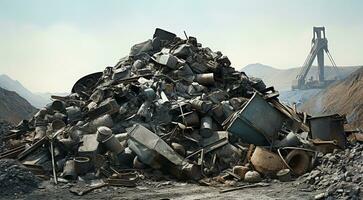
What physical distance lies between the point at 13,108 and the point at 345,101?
25.8m

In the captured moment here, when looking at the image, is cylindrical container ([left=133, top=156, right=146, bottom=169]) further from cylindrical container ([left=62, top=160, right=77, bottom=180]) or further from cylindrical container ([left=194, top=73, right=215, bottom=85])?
cylindrical container ([left=194, top=73, right=215, bottom=85])

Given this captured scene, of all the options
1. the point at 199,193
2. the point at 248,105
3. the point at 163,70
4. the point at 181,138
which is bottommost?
the point at 199,193

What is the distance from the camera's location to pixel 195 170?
8.98 meters

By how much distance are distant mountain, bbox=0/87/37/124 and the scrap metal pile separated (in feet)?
60.7

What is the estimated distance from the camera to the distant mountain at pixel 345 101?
24.1 m

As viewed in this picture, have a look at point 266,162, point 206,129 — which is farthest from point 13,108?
point 266,162

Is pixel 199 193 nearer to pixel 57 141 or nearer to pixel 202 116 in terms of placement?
pixel 202 116

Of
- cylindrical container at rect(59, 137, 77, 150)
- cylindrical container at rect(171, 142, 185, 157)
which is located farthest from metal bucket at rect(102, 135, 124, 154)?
cylindrical container at rect(171, 142, 185, 157)

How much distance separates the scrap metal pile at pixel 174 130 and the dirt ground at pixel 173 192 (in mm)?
389

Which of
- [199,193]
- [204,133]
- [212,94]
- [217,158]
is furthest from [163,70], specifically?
[199,193]

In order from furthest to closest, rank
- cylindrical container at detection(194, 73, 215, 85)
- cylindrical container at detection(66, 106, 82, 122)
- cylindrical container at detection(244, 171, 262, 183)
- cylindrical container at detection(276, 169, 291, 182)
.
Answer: cylindrical container at detection(194, 73, 215, 85) → cylindrical container at detection(66, 106, 82, 122) → cylindrical container at detection(276, 169, 291, 182) → cylindrical container at detection(244, 171, 262, 183)

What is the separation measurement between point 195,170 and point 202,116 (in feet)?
→ 7.59

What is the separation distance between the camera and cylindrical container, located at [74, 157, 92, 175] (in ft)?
29.8

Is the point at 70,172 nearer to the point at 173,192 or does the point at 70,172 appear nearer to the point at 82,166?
the point at 82,166
